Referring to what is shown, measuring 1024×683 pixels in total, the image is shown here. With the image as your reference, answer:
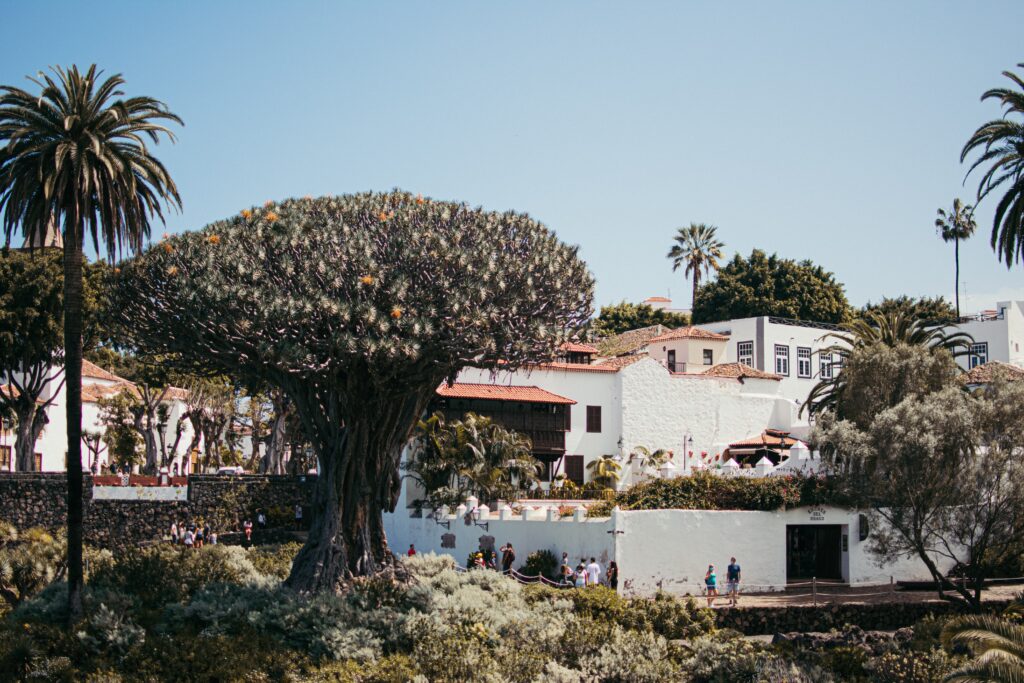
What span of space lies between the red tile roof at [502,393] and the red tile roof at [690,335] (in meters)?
17.2

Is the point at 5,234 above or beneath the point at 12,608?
above

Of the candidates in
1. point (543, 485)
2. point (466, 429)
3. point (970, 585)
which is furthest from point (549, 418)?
point (970, 585)

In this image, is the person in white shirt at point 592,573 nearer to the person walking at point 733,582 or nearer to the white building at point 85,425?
the person walking at point 733,582

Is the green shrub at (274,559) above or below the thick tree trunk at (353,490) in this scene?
below

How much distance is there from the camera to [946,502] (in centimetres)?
3111

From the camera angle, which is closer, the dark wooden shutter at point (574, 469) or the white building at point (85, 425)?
the dark wooden shutter at point (574, 469)

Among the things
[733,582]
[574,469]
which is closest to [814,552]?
[733,582]

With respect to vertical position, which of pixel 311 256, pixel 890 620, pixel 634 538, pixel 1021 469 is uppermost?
pixel 311 256

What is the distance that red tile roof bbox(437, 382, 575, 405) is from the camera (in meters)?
45.4

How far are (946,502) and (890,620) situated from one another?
12.4 feet

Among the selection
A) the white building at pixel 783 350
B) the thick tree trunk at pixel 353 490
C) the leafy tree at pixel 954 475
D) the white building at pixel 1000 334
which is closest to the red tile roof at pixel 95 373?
the white building at pixel 783 350

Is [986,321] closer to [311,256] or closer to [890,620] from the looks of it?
[890,620]

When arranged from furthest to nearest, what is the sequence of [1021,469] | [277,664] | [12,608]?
[1021,469] → [12,608] → [277,664]

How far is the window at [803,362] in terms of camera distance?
67.0m
